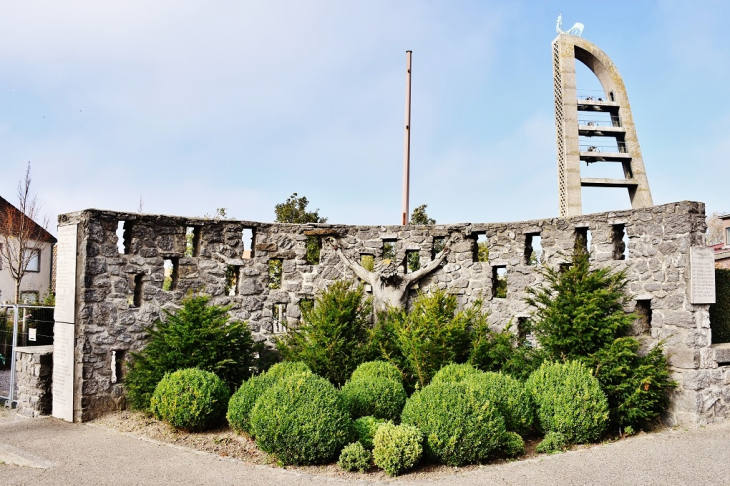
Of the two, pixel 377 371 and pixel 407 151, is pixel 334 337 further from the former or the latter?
pixel 407 151

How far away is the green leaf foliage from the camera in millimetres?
8969

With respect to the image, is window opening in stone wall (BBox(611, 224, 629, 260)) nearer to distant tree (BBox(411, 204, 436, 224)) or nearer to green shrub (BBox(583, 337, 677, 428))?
green shrub (BBox(583, 337, 677, 428))

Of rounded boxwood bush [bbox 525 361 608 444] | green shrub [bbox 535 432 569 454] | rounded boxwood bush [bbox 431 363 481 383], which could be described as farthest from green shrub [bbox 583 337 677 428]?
rounded boxwood bush [bbox 431 363 481 383]

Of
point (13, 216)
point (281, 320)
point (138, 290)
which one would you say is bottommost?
point (281, 320)

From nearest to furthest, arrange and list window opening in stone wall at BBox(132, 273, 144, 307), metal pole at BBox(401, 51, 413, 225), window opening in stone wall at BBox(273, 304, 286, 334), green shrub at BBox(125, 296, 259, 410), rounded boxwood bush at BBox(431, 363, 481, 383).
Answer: rounded boxwood bush at BBox(431, 363, 481, 383) < green shrub at BBox(125, 296, 259, 410) < window opening in stone wall at BBox(132, 273, 144, 307) < window opening in stone wall at BBox(273, 304, 286, 334) < metal pole at BBox(401, 51, 413, 225)

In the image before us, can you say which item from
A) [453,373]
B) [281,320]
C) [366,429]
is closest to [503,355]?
[453,373]

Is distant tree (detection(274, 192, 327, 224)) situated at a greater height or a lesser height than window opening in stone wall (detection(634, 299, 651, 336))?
greater

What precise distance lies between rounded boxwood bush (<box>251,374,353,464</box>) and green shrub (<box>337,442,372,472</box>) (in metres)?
0.17

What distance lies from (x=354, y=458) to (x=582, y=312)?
4.49 m

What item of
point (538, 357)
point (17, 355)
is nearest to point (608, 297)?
point (538, 357)

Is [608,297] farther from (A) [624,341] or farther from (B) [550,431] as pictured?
(B) [550,431]

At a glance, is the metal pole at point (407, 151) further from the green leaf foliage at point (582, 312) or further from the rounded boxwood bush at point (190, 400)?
the rounded boxwood bush at point (190, 400)

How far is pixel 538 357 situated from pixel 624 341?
54.2 inches

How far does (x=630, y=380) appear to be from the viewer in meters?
8.64
